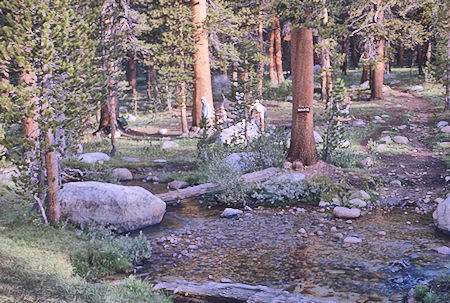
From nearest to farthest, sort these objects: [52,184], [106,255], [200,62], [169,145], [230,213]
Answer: [106,255]
[52,184]
[230,213]
[169,145]
[200,62]

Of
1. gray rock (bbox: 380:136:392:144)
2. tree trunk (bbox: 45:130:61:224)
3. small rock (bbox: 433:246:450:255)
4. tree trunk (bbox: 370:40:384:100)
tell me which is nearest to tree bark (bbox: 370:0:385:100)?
tree trunk (bbox: 370:40:384:100)

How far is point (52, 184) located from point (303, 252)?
4221 mm

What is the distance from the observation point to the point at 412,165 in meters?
12.8

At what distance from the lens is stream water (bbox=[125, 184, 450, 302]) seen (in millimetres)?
6449

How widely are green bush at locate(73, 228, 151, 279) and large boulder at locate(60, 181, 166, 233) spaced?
33.0 inches

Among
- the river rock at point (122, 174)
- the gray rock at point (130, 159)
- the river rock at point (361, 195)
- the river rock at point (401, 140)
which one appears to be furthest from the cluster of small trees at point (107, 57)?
the river rock at point (401, 140)

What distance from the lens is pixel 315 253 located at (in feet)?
25.1

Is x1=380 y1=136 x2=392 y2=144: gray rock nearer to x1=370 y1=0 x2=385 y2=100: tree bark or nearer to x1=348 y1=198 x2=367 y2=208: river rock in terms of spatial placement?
x1=348 y1=198 x2=367 y2=208: river rock

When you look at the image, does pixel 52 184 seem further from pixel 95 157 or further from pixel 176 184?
pixel 95 157

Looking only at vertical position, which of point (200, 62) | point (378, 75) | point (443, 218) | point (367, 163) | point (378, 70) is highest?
point (200, 62)

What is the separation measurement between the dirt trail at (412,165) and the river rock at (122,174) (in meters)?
6.81

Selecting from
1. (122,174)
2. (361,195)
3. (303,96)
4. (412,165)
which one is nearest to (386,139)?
(412,165)

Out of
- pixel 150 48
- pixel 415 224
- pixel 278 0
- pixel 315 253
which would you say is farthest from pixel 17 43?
pixel 150 48

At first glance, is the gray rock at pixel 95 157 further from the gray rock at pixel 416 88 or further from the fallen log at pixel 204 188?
the gray rock at pixel 416 88
